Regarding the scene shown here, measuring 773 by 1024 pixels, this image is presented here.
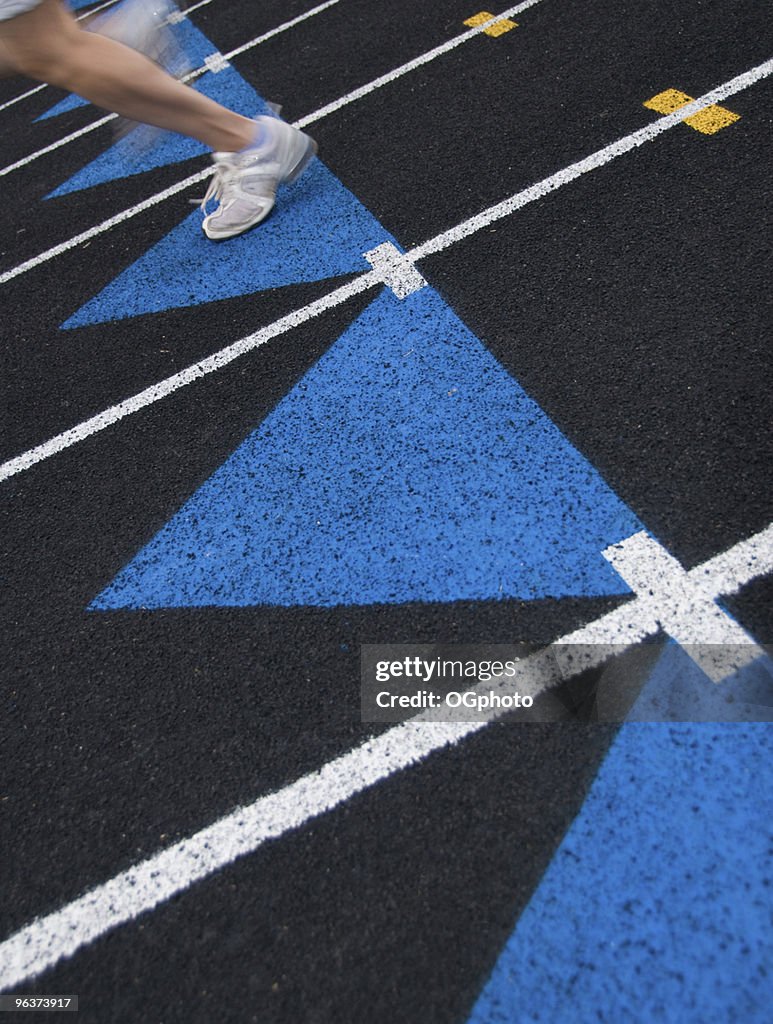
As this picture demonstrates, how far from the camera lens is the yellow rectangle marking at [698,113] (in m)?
3.34

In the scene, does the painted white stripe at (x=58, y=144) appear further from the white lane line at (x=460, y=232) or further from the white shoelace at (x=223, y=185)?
the white lane line at (x=460, y=232)

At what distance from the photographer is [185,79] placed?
5.48 m

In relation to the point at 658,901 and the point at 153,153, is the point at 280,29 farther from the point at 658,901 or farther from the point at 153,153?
the point at 658,901

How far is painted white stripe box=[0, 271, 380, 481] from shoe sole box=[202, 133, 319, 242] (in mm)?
800

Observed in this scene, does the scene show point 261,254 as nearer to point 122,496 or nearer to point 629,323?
point 122,496

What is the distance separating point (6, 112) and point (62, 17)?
4402mm

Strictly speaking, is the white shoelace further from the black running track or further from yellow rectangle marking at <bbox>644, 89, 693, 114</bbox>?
yellow rectangle marking at <bbox>644, 89, 693, 114</bbox>

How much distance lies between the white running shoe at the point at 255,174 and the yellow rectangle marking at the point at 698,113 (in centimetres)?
165

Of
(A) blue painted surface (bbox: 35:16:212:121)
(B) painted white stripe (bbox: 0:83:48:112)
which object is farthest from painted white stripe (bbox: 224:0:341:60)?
(B) painted white stripe (bbox: 0:83:48:112)

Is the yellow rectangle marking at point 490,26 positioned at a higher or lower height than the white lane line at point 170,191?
lower

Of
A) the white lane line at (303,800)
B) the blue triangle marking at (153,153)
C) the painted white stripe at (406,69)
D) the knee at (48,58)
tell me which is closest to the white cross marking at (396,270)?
the knee at (48,58)

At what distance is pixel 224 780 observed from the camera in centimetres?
202

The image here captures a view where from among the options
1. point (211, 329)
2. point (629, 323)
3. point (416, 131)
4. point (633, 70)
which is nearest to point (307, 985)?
point (629, 323)

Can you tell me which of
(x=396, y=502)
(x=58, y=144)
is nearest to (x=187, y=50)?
(x=58, y=144)
